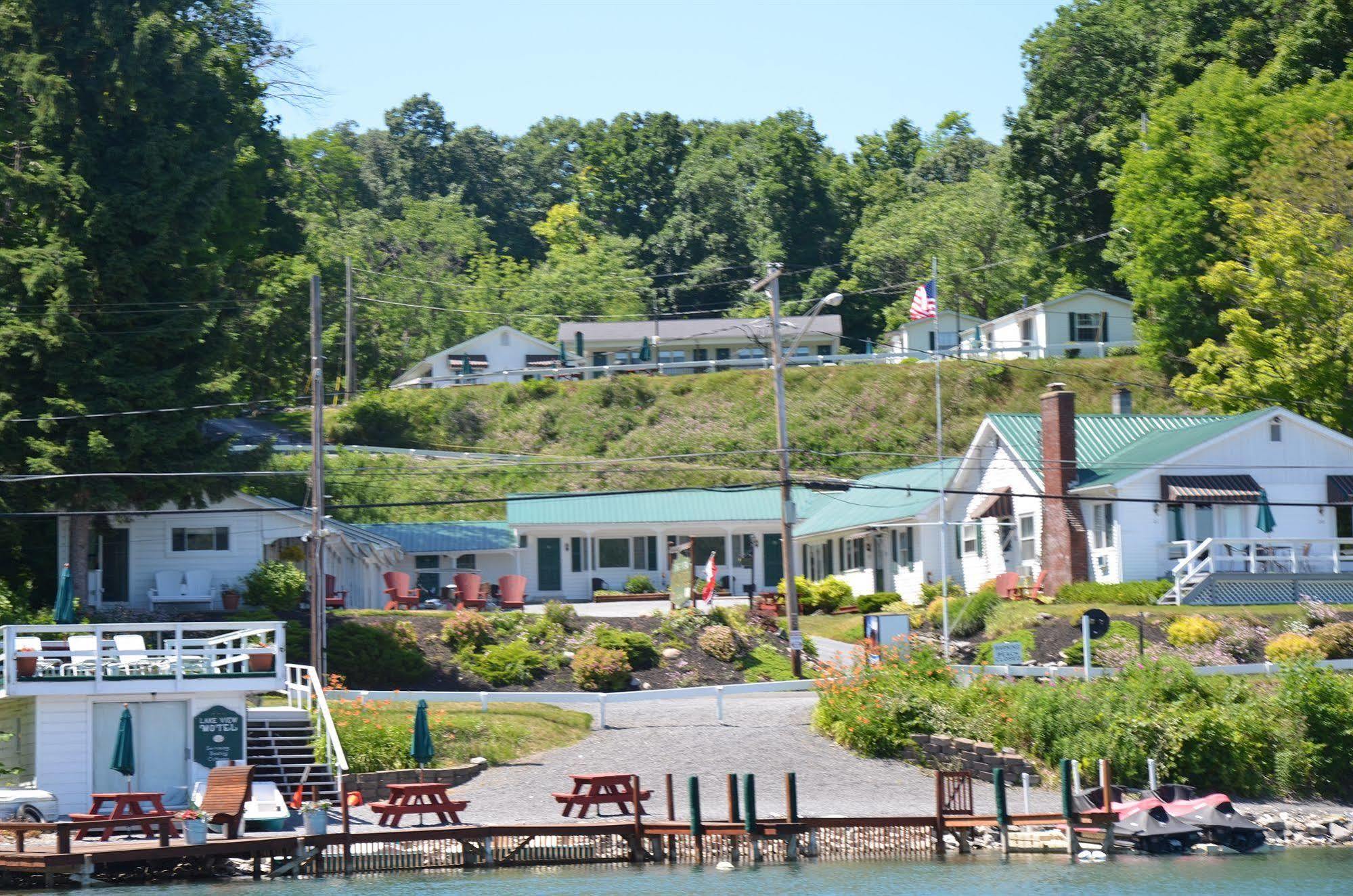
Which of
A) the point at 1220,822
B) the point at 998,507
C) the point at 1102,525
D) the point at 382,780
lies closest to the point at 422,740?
the point at 382,780

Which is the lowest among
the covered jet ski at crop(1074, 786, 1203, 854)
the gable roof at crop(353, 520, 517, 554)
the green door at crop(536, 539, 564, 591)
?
the covered jet ski at crop(1074, 786, 1203, 854)

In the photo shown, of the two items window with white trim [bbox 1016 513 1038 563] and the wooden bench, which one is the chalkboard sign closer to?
the wooden bench

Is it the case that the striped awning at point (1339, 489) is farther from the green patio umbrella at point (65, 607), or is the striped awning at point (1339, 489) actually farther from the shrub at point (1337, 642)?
the green patio umbrella at point (65, 607)

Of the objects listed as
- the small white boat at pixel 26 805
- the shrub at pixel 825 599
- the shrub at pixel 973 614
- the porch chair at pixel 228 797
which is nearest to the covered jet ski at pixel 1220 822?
the porch chair at pixel 228 797

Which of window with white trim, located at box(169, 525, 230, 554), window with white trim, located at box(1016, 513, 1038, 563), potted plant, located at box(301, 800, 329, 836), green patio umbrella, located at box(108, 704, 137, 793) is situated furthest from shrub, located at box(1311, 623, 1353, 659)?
window with white trim, located at box(169, 525, 230, 554)

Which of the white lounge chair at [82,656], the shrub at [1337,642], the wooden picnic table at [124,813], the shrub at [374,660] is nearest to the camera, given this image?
the wooden picnic table at [124,813]

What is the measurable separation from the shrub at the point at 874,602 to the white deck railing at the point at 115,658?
24.5 meters

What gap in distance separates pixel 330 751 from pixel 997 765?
12360 mm

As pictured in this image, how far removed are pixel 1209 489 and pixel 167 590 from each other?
28501 mm

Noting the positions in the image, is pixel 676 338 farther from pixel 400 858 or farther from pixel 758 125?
pixel 400 858

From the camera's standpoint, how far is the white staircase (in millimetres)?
30781

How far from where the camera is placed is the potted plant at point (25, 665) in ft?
99.9

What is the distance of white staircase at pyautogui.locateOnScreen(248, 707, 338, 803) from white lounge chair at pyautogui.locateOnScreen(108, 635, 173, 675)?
85.0 inches

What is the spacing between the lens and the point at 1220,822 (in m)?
27.8
